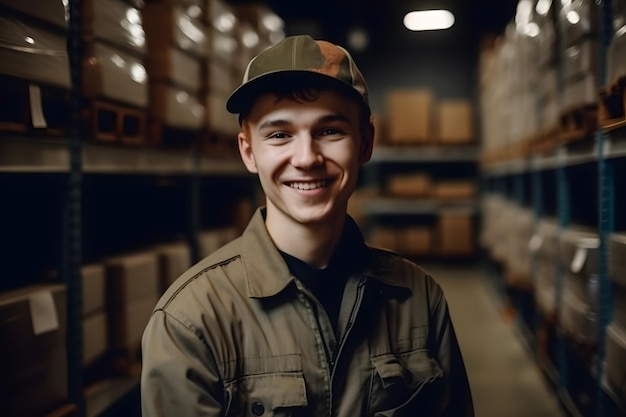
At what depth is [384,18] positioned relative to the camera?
1102 cm

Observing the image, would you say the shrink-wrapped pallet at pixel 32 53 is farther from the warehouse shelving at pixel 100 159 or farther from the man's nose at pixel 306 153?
the man's nose at pixel 306 153

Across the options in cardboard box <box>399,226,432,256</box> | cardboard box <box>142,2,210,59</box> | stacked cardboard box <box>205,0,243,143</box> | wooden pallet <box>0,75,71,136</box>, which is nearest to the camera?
wooden pallet <box>0,75,71,136</box>

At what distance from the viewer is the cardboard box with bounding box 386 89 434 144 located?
9.89 metres

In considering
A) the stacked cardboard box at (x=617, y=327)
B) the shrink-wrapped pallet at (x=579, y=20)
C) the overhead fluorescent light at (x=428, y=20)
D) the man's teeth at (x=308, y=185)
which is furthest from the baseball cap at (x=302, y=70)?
the overhead fluorescent light at (x=428, y=20)

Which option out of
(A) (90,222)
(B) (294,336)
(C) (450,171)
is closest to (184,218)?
(A) (90,222)

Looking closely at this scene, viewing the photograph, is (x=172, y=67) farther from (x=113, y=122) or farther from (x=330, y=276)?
(x=330, y=276)

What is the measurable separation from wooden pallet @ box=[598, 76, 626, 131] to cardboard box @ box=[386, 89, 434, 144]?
23.3 ft

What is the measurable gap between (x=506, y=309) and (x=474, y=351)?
1528mm

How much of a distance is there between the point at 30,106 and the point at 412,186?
8.24 m

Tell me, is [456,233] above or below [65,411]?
above

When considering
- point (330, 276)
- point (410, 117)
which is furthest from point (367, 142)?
point (410, 117)

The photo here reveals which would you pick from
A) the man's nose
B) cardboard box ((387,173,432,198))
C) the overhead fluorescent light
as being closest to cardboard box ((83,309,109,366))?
the man's nose

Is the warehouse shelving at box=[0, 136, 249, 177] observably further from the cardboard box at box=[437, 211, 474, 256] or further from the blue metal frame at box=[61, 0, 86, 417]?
the cardboard box at box=[437, 211, 474, 256]

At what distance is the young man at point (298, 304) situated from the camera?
1697mm
